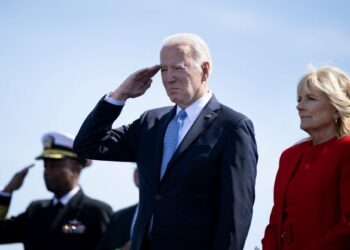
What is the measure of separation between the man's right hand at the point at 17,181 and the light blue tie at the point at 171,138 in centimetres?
395

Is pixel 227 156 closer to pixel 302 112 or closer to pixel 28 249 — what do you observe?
pixel 302 112

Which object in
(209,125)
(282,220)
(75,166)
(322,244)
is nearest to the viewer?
(322,244)

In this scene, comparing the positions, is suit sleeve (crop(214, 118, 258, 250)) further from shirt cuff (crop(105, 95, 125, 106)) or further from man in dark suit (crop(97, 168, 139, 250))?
man in dark suit (crop(97, 168, 139, 250))

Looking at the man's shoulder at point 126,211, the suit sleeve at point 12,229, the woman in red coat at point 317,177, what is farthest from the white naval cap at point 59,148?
the woman in red coat at point 317,177

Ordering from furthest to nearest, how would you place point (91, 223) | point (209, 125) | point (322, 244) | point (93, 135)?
point (91, 223), point (93, 135), point (209, 125), point (322, 244)

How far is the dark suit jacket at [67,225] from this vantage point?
7270 millimetres

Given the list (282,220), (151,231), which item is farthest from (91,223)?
(282,220)

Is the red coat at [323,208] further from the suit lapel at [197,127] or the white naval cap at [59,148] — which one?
the white naval cap at [59,148]

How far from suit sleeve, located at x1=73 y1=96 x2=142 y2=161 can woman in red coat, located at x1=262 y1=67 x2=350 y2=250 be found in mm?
1318

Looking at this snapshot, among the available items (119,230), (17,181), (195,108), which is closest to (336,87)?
(195,108)

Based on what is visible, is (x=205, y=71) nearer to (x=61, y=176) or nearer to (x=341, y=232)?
(x=341, y=232)

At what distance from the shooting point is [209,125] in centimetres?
511

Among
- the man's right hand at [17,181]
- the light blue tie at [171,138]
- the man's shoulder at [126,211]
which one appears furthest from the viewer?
the man's right hand at [17,181]

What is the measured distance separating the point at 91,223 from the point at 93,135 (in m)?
2.01
